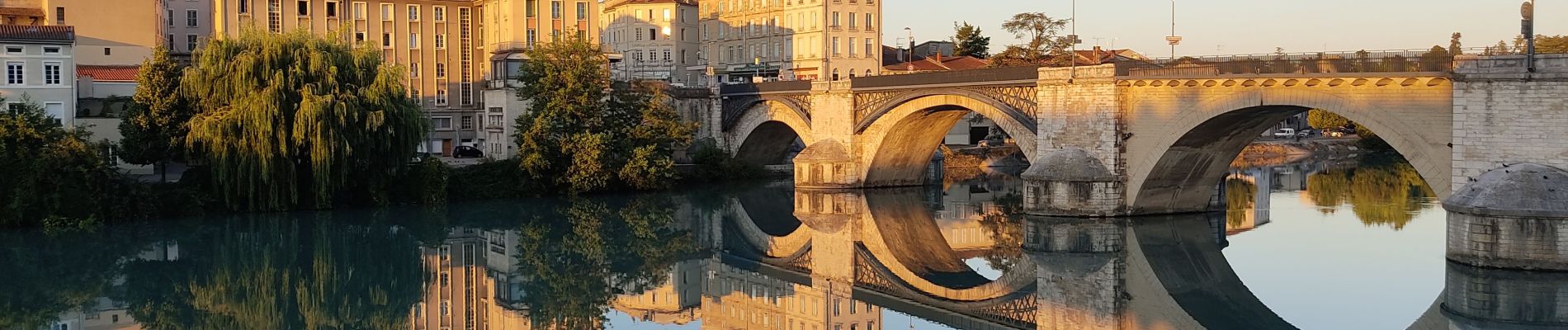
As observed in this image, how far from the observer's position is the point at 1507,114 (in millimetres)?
23453

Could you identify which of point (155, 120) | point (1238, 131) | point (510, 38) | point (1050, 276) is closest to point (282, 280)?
point (155, 120)

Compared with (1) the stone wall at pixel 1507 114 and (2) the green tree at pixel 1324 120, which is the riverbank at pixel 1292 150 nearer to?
(2) the green tree at pixel 1324 120

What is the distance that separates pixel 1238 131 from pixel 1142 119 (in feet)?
7.63

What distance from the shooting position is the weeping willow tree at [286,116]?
34750 millimetres

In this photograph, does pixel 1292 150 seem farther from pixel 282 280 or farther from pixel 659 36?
pixel 282 280

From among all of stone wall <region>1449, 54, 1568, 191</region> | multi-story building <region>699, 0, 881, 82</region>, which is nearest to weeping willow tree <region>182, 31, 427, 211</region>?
stone wall <region>1449, 54, 1568, 191</region>

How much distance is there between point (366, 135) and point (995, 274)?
63.3 feet

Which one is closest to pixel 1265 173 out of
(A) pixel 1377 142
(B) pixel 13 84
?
(A) pixel 1377 142

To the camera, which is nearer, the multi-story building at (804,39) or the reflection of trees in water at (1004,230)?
the reflection of trees in water at (1004,230)

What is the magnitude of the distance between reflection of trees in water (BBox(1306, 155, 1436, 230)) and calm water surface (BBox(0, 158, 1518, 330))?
12.8 inches

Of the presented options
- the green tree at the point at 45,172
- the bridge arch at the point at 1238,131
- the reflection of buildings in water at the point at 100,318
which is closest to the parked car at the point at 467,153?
the green tree at the point at 45,172

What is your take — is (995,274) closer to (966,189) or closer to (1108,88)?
(1108,88)

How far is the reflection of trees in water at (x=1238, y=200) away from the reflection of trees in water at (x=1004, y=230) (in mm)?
5614

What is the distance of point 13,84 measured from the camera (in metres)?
37.0
